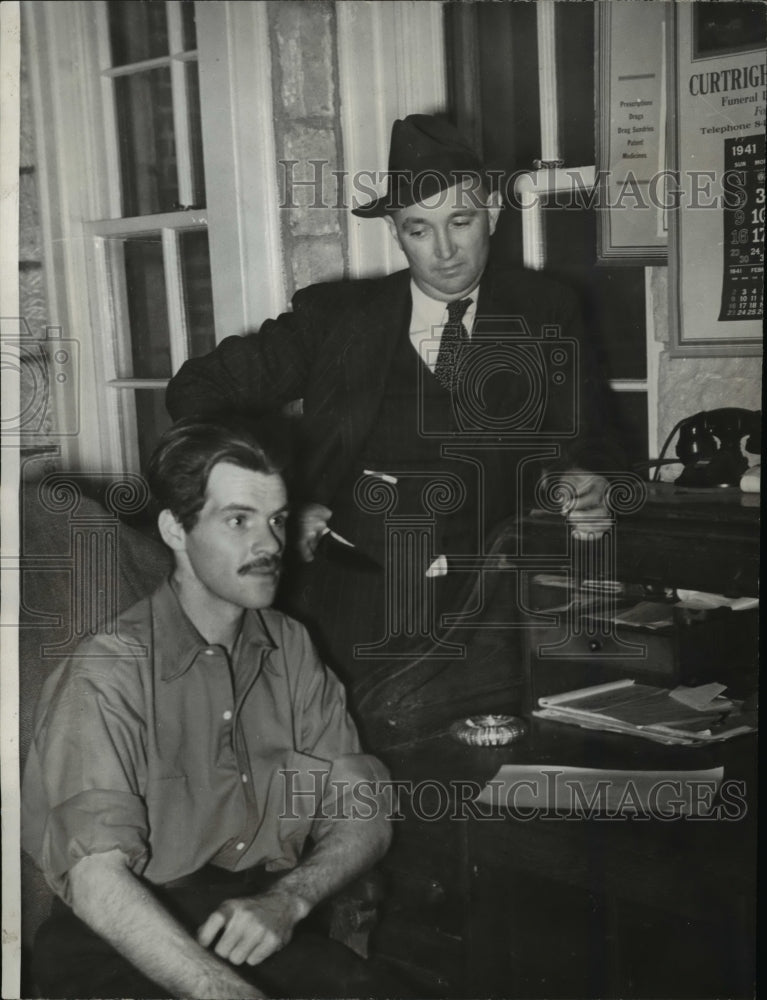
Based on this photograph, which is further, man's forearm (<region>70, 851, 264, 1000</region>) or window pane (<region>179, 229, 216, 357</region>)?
window pane (<region>179, 229, 216, 357</region>)

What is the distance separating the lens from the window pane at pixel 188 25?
1.79m

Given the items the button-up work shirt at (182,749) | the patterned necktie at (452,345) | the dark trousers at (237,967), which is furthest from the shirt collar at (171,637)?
the patterned necktie at (452,345)

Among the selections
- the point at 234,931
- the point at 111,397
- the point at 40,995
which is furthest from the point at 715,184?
the point at 40,995

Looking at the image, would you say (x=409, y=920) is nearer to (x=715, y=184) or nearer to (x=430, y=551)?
(x=430, y=551)

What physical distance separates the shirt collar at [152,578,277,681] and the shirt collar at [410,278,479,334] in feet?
1.97

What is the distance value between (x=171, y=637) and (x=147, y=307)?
1.86ft

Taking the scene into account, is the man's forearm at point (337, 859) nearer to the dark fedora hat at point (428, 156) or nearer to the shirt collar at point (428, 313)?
the shirt collar at point (428, 313)

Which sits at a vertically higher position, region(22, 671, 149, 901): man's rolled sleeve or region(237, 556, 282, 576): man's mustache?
region(237, 556, 282, 576): man's mustache

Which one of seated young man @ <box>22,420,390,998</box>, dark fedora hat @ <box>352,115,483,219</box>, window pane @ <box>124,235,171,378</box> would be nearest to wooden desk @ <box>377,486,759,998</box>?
seated young man @ <box>22,420,390,998</box>

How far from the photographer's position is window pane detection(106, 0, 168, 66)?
180 centimetres

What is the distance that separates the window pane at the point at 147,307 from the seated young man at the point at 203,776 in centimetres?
14

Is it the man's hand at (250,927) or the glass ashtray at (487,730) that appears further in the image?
the glass ashtray at (487,730)

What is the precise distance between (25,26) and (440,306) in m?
0.82

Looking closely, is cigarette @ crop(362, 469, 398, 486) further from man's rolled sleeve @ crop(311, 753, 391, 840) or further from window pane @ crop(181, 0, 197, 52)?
window pane @ crop(181, 0, 197, 52)
